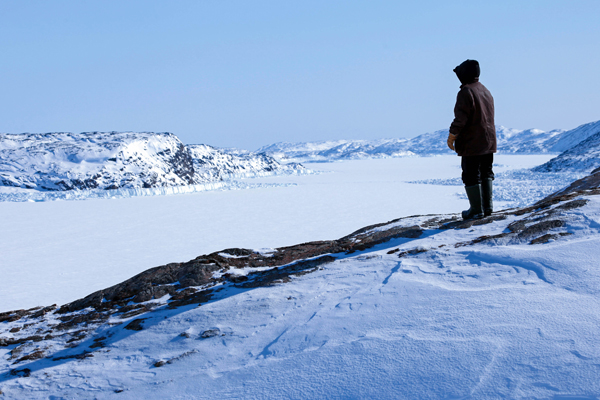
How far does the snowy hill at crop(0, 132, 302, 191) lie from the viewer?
909 inches

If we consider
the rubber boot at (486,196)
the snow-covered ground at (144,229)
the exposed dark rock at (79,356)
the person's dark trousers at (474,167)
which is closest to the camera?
the exposed dark rock at (79,356)

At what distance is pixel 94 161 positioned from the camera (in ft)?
80.9

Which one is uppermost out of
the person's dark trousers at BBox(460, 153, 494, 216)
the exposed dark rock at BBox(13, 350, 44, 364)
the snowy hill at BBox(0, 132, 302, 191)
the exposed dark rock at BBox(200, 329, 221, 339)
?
the snowy hill at BBox(0, 132, 302, 191)

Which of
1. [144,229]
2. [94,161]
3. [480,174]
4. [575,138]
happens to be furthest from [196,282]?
[575,138]

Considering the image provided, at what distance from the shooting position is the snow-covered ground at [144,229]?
22.7 feet

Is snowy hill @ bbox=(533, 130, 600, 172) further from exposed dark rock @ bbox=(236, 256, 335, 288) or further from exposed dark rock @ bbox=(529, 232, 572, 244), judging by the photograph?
exposed dark rock @ bbox=(236, 256, 335, 288)

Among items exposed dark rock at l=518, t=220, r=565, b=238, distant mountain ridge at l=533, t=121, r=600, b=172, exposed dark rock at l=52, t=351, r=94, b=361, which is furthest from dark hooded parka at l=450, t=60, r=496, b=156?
distant mountain ridge at l=533, t=121, r=600, b=172

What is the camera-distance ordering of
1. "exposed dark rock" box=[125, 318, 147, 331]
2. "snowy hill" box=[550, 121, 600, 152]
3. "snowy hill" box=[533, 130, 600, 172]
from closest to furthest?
"exposed dark rock" box=[125, 318, 147, 331] < "snowy hill" box=[533, 130, 600, 172] < "snowy hill" box=[550, 121, 600, 152]

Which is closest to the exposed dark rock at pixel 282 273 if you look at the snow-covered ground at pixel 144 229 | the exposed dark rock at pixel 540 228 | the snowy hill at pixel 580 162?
the exposed dark rock at pixel 540 228

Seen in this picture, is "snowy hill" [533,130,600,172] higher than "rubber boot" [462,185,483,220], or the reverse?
"snowy hill" [533,130,600,172]

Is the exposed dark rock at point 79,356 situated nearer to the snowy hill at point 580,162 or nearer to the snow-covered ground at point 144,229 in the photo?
the snow-covered ground at point 144,229

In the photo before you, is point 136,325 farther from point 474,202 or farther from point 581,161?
point 581,161

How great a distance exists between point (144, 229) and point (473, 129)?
31.8 feet

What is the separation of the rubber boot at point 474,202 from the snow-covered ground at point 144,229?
5.07 metres
